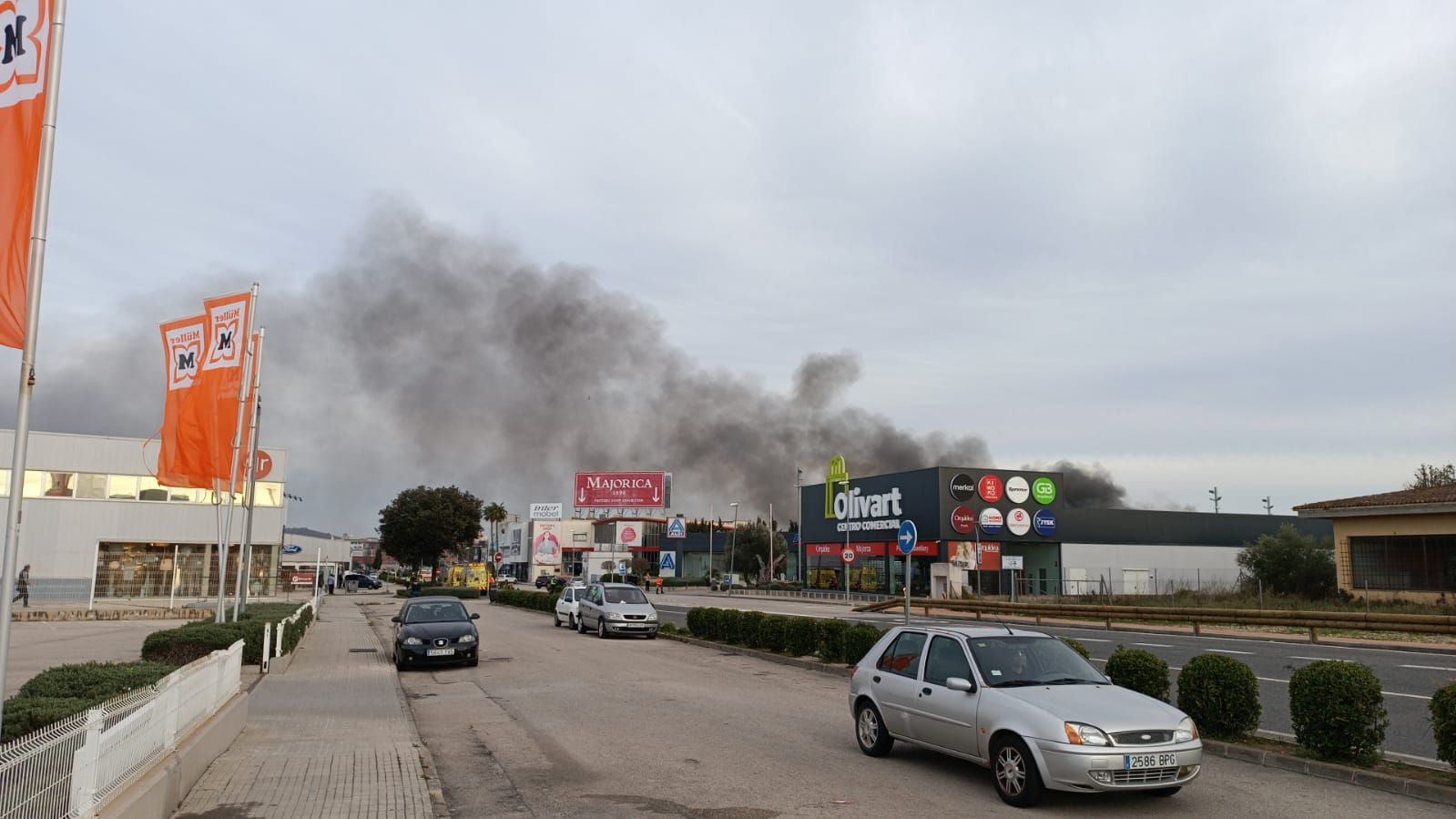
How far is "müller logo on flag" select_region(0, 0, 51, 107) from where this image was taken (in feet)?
22.8

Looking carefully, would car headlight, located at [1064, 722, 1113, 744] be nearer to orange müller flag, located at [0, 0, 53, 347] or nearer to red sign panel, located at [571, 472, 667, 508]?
orange müller flag, located at [0, 0, 53, 347]

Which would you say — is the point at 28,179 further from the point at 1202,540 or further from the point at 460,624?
the point at 1202,540

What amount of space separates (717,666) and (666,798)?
12213 mm

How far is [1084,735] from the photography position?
737 centimetres

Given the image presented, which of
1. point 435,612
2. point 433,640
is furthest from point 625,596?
point 433,640

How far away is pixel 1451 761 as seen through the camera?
26.9ft

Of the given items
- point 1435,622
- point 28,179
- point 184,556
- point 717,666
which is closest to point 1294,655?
point 1435,622

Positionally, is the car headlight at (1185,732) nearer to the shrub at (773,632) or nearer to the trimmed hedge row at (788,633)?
the trimmed hedge row at (788,633)

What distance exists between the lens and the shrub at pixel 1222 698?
1027cm

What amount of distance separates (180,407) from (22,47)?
513 inches

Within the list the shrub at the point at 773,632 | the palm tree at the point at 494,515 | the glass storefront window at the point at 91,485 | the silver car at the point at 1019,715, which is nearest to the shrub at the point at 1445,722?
the silver car at the point at 1019,715

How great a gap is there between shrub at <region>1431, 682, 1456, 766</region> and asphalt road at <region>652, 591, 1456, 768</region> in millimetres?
1235

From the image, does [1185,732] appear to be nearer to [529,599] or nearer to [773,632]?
[773,632]

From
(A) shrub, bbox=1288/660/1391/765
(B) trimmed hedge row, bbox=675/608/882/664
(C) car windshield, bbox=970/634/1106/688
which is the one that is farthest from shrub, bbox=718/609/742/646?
(A) shrub, bbox=1288/660/1391/765
